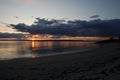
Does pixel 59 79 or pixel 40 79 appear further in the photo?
pixel 40 79

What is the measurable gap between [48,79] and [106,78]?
4017mm

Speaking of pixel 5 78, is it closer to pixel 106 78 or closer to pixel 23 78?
pixel 23 78

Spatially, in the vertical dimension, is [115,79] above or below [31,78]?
above

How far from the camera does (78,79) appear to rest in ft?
30.4

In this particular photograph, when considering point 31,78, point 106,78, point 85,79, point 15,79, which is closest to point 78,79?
point 85,79

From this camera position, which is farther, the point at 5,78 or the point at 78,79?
the point at 5,78

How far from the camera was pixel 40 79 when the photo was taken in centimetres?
1100

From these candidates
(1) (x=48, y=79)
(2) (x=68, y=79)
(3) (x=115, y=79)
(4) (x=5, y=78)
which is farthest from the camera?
(4) (x=5, y=78)

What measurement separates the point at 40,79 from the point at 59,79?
170 cm

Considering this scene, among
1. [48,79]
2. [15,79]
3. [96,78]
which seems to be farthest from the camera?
[15,79]

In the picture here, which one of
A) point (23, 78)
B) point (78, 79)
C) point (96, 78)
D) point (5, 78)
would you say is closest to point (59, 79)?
point (78, 79)

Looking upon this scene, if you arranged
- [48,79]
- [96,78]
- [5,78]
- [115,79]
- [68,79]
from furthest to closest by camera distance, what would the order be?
[5,78]
[48,79]
[68,79]
[96,78]
[115,79]

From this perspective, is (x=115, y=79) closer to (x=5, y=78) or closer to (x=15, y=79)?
(x=15, y=79)

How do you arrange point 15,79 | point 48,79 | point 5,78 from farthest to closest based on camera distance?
point 5,78
point 15,79
point 48,79
